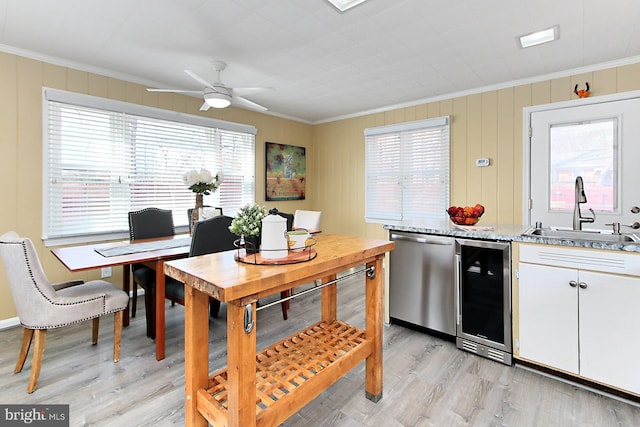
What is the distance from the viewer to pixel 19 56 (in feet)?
9.11

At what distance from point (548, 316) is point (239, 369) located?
77.5 inches

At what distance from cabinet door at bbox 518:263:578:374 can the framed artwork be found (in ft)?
11.9


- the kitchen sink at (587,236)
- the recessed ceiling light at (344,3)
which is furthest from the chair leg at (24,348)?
the kitchen sink at (587,236)

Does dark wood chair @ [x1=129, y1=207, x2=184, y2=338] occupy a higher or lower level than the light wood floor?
higher

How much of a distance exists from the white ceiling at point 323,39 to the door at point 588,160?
0.49m

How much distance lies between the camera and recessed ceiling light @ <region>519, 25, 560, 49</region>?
7.97ft

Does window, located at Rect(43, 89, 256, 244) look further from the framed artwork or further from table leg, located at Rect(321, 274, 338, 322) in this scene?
table leg, located at Rect(321, 274, 338, 322)

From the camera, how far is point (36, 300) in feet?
6.15

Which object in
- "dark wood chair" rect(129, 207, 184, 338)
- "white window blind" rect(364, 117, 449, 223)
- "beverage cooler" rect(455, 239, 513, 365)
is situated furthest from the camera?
"white window blind" rect(364, 117, 449, 223)

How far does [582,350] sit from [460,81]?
284 cm

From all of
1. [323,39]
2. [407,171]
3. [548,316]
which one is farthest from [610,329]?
[407,171]

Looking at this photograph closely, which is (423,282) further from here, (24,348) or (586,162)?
(24,348)

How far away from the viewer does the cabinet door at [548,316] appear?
6.28ft

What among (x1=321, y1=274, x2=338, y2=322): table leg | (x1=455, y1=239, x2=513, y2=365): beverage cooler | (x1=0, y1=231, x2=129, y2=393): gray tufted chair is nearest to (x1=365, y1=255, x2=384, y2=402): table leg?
(x1=321, y1=274, x2=338, y2=322): table leg
